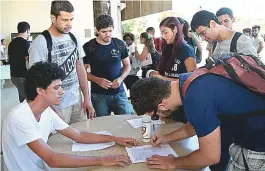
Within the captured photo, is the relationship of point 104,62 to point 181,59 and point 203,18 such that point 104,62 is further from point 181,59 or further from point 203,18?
point 203,18

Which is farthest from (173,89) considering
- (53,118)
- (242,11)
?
(242,11)

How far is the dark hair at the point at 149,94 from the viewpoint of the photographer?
1.17m

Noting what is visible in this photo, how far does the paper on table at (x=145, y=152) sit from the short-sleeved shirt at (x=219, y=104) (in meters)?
0.38

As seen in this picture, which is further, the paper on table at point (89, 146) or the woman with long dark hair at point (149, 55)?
the woman with long dark hair at point (149, 55)

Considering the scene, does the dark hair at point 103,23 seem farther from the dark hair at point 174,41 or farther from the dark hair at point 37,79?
the dark hair at point 37,79

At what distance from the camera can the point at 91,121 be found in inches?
78.2

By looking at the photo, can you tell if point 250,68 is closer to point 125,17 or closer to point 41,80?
point 41,80

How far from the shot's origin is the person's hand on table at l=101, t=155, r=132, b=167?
4.24ft

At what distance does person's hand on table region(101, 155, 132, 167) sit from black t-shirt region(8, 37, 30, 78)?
2784mm

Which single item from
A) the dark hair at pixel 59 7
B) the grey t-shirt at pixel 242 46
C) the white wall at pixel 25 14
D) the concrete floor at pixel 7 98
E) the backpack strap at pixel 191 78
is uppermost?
the white wall at pixel 25 14

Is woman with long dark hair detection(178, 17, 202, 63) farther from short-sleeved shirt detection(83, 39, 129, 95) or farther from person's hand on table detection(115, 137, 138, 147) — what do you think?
person's hand on table detection(115, 137, 138, 147)

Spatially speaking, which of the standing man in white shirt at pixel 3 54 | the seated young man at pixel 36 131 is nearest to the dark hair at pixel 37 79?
the seated young man at pixel 36 131

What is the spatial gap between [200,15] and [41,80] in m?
1.06

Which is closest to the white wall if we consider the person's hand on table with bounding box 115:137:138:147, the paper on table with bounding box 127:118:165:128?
the paper on table with bounding box 127:118:165:128
